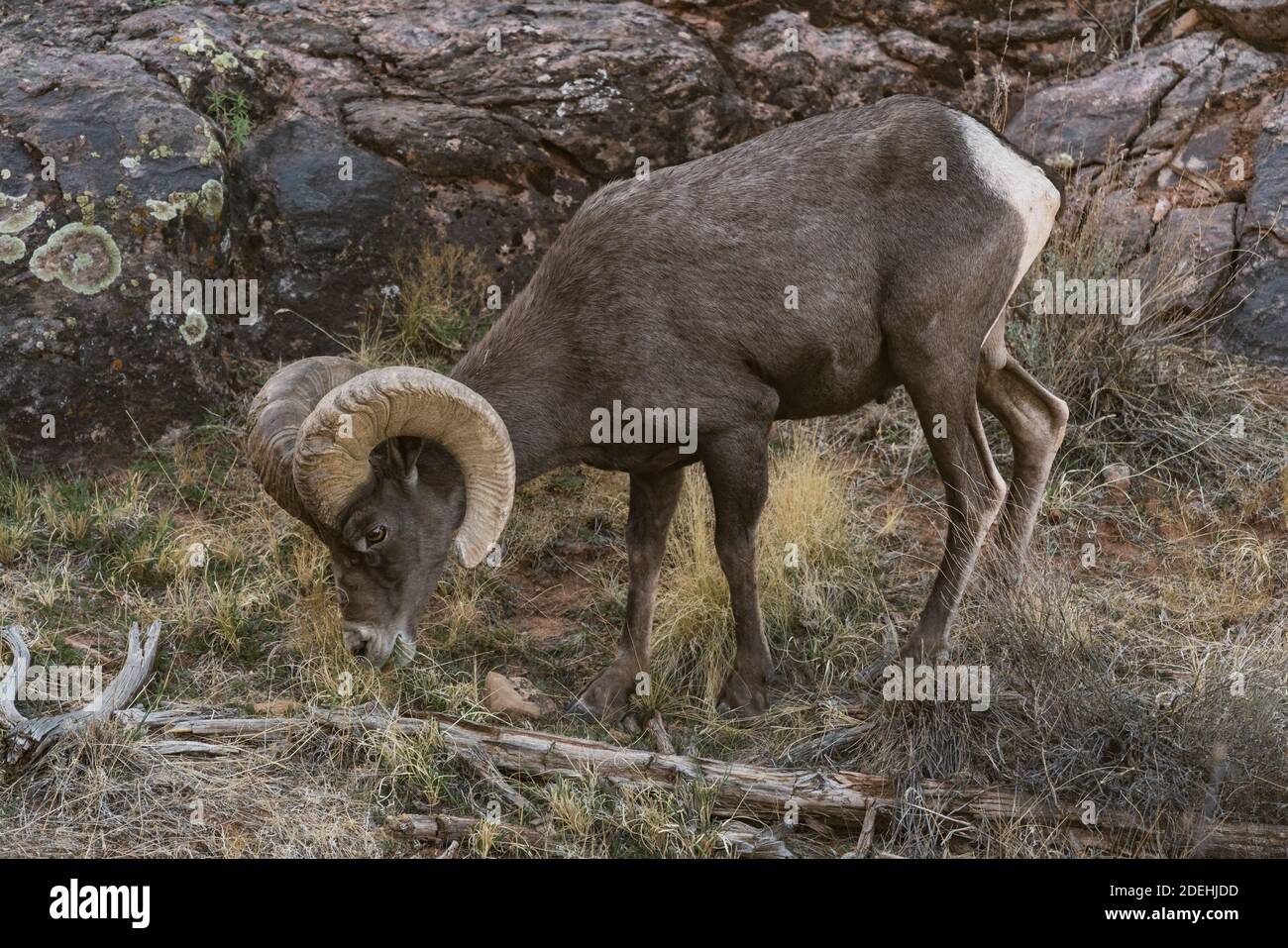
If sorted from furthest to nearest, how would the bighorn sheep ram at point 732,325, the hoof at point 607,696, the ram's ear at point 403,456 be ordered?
the hoof at point 607,696 → the bighorn sheep ram at point 732,325 → the ram's ear at point 403,456

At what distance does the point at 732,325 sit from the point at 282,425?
189 cm

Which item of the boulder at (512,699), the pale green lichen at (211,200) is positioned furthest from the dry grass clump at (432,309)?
the boulder at (512,699)

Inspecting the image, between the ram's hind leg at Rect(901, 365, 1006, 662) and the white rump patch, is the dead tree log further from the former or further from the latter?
the white rump patch

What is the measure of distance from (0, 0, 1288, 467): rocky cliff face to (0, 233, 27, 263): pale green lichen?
0.05 ft

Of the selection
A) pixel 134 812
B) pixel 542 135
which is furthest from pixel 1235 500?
pixel 134 812

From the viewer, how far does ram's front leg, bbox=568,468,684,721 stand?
6812 millimetres

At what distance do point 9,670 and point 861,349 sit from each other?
12.7ft

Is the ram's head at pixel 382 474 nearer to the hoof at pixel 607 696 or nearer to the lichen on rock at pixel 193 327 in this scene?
the hoof at pixel 607 696

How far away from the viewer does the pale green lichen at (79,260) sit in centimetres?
812

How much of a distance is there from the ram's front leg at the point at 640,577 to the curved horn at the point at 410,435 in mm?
974

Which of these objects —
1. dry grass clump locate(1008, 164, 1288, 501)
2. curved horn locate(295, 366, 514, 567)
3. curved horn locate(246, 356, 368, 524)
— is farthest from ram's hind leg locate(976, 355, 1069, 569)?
curved horn locate(246, 356, 368, 524)

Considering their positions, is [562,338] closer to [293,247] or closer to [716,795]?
[716,795]

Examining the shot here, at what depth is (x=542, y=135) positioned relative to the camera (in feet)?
29.9

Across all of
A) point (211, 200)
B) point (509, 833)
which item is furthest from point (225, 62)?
point (509, 833)
